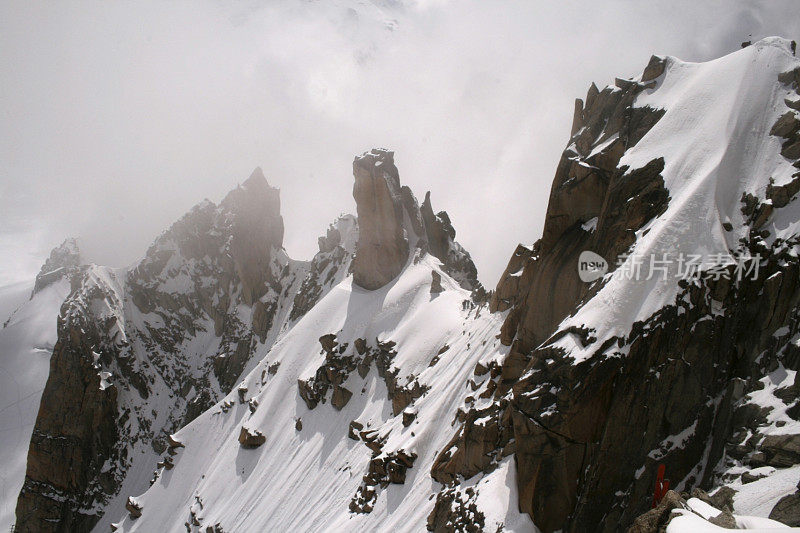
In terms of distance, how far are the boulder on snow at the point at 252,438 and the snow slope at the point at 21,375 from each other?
214 feet

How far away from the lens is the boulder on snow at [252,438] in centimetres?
6969

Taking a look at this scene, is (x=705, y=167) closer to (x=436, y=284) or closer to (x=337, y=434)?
(x=436, y=284)

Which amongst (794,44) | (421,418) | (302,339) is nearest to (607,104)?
(794,44)

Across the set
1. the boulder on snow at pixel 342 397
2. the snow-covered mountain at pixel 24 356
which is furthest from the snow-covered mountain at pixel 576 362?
the snow-covered mountain at pixel 24 356

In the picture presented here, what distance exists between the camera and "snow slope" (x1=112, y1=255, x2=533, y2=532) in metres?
43.6

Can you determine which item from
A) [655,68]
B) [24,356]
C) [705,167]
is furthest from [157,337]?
[705,167]

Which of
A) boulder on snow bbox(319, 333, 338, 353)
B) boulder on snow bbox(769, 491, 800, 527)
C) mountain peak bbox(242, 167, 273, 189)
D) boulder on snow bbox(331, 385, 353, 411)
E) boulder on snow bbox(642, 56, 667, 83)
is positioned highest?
mountain peak bbox(242, 167, 273, 189)

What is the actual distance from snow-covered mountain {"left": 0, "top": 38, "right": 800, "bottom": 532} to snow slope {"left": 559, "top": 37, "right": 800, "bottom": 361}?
0.41 ft

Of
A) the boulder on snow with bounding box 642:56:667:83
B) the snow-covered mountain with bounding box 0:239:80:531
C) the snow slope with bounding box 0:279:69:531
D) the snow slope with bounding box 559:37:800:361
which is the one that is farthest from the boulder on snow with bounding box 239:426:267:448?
the snow slope with bounding box 0:279:69:531

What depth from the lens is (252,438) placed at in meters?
69.8

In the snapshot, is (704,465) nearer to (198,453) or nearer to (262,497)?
Result: (262,497)

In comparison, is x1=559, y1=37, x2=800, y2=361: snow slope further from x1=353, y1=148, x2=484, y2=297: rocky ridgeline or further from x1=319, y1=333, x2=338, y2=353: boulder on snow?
x1=353, y1=148, x2=484, y2=297: rocky ridgeline

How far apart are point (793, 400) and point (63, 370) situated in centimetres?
12218

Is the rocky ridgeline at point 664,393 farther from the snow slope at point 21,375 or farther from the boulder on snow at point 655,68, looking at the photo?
the snow slope at point 21,375
